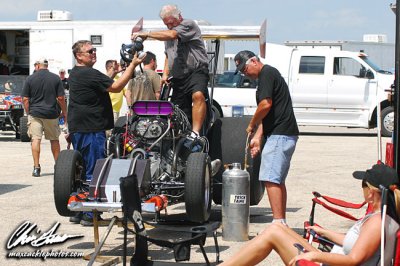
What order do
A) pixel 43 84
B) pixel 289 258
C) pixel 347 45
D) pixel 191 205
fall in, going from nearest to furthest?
1. pixel 289 258
2. pixel 191 205
3. pixel 43 84
4. pixel 347 45

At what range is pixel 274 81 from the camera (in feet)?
27.6

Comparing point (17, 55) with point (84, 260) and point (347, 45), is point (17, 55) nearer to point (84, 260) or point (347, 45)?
point (347, 45)

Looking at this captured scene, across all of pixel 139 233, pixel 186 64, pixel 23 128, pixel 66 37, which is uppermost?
pixel 66 37

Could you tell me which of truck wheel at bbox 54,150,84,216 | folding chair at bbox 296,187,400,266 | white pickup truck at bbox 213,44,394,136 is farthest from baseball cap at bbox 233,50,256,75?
white pickup truck at bbox 213,44,394,136

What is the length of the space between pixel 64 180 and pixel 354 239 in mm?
3470

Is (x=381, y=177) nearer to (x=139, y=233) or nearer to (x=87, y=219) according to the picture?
(x=139, y=233)

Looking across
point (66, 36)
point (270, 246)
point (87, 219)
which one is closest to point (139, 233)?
point (270, 246)

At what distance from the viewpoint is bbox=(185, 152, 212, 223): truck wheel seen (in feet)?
26.9

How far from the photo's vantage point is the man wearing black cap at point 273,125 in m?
8.30

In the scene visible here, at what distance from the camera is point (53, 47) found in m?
26.8

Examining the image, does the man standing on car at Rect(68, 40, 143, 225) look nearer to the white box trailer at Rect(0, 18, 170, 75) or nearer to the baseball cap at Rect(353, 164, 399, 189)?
the baseball cap at Rect(353, 164, 399, 189)

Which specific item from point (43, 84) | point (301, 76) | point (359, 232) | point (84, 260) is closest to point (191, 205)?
point (84, 260)

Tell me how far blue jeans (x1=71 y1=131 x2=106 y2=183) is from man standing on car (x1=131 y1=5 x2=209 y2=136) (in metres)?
1.01

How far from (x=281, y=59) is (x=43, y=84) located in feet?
35.1
